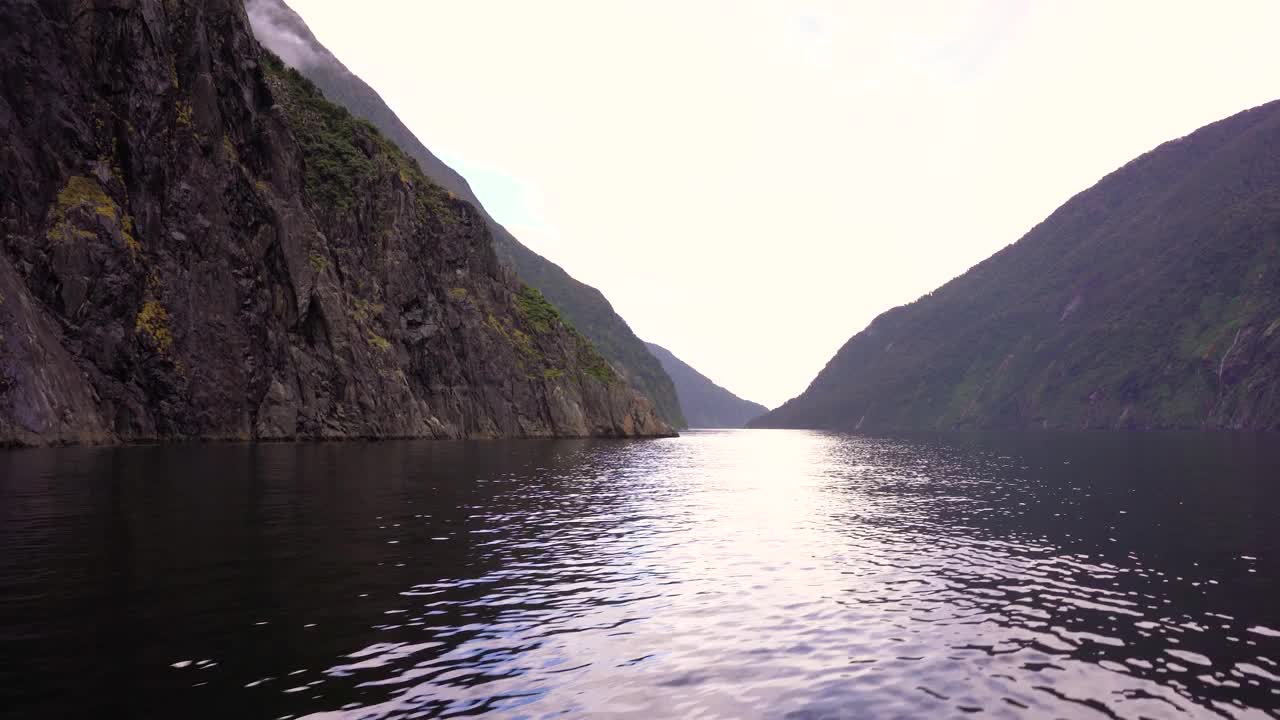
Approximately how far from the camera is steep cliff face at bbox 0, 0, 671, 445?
69188 mm

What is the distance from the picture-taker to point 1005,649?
16.5 metres

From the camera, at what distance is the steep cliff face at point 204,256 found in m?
69.2

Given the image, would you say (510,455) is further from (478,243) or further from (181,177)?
(478,243)

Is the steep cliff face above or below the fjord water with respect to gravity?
above

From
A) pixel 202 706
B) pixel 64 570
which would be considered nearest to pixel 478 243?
pixel 64 570

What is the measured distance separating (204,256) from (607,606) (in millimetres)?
84652

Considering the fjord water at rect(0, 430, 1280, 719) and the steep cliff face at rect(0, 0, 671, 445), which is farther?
the steep cliff face at rect(0, 0, 671, 445)

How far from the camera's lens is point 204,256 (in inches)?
3354

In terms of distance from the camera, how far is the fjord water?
1294 centimetres

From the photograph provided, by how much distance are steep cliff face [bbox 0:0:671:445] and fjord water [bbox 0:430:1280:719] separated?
38.9 m

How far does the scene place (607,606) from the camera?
63.3ft

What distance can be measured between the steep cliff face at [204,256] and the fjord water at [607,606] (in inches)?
1531

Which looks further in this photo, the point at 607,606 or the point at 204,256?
the point at 204,256

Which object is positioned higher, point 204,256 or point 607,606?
point 204,256
